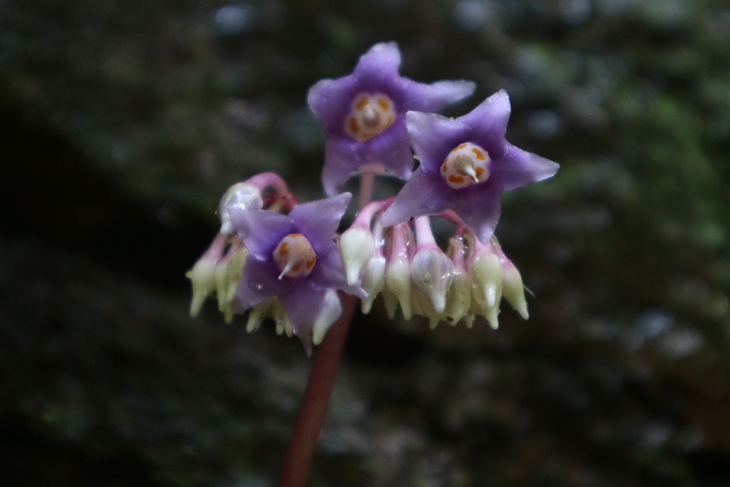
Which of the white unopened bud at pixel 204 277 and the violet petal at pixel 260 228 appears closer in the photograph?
the violet petal at pixel 260 228

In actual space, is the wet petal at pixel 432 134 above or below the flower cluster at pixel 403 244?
above

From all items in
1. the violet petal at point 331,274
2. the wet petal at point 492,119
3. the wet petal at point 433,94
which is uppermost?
the wet petal at point 433,94

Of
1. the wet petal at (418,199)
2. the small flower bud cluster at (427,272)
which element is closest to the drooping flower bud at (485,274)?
the small flower bud cluster at (427,272)

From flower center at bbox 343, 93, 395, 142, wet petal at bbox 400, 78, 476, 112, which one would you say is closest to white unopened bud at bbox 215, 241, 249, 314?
flower center at bbox 343, 93, 395, 142

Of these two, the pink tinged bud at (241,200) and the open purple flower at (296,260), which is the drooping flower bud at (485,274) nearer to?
the open purple flower at (296,260)

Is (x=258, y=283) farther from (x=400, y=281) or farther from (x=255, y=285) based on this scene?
(x=400, y=281)

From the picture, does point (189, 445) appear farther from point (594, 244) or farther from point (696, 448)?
point (696, 448)

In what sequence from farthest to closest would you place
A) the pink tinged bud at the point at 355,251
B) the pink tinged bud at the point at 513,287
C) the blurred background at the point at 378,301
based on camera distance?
the blurred background at the point at 378,301
the pink tinged bud at the point at 513,287
the pink tinged bud at the point at 355,251

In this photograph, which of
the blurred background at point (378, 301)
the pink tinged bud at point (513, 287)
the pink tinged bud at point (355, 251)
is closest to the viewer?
the pink tinged bud at point (355, 251)

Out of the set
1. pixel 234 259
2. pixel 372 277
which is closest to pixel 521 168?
pixel 372 277
